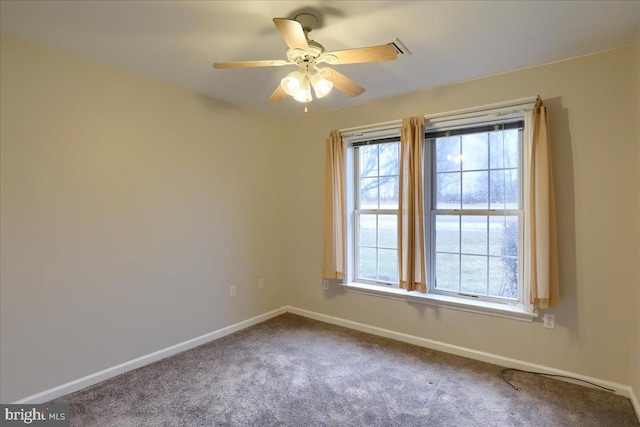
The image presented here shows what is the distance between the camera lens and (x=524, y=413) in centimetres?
208

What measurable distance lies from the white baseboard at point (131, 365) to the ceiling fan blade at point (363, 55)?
269 centimetres

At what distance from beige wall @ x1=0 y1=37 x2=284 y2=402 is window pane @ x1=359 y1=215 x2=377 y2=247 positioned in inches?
49.1

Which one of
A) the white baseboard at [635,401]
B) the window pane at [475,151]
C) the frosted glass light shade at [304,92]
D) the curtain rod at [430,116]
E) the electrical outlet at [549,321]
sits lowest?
the white baseboard at [635,401]

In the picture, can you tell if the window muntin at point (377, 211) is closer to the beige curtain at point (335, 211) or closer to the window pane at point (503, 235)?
the beige curtain at point (335, 211)

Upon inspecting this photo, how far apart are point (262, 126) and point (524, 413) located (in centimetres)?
344

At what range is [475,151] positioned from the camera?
2.91m

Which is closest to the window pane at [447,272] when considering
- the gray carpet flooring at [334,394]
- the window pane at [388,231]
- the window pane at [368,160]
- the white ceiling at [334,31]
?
the window pane at [388,231]

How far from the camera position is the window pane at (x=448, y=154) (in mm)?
2996

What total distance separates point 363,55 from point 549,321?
2365mm

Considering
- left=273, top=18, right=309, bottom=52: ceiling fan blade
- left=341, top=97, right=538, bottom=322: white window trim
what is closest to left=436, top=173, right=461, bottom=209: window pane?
left=341, top=97, right=538, bottom=322: white window trim

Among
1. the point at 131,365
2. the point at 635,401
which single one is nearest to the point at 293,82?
the point at 131,365

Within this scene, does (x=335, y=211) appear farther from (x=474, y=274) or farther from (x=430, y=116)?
(x=474, y=274)

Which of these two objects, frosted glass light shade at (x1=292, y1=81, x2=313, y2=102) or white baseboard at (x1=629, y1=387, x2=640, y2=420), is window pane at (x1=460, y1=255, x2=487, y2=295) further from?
frosted glass light shade at (x1=292, y1=81, x2=313, y2=102)

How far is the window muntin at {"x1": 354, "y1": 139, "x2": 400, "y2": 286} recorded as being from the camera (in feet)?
11.0
